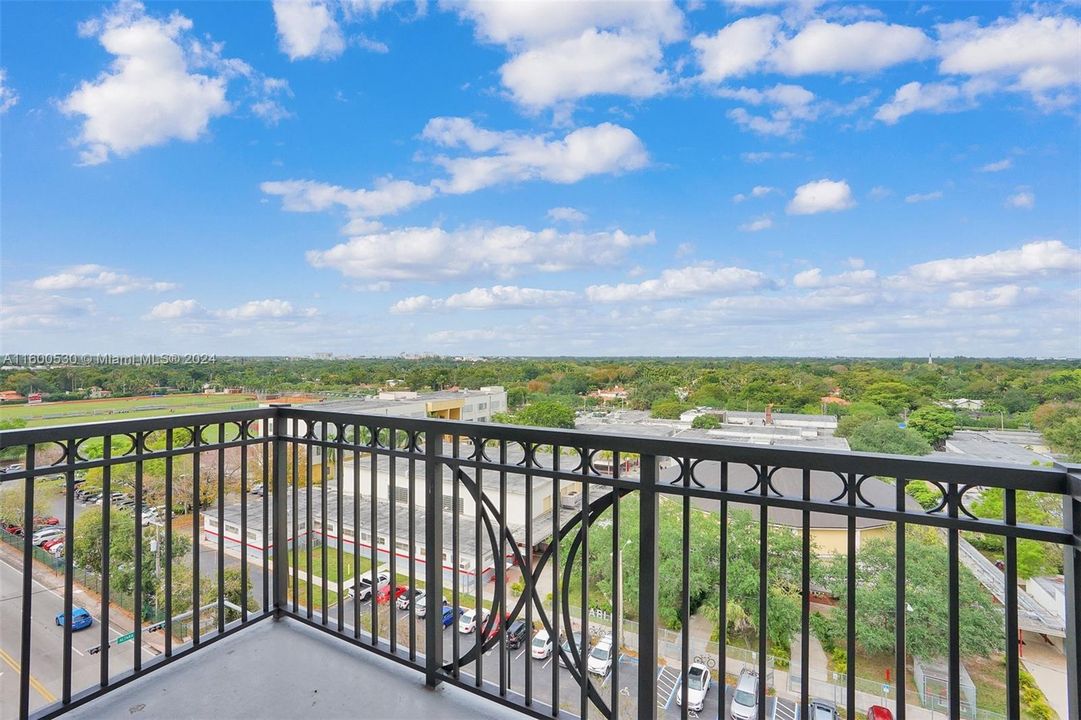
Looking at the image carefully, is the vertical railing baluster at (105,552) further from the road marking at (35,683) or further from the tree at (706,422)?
the tree at (706,422)

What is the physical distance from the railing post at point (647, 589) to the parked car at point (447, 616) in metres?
0.72

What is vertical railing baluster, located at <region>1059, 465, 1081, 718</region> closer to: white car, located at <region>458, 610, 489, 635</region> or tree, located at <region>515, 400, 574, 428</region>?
tree, located at <region>515, 400, 574, 428</region>

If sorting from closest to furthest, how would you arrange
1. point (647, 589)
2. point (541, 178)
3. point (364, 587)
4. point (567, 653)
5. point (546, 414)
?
point (647, 589) → point (567, 653) → point (546, 414) → point (364, 587) → point (541, 178)

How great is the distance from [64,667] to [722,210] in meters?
7.11

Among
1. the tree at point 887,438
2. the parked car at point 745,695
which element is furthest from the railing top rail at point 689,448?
the parked car at point 745,695

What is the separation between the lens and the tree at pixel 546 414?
6.51 feet

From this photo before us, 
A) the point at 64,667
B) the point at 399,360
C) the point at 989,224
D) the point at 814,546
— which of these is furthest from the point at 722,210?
the point at 64,667

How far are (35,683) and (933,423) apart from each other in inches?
137

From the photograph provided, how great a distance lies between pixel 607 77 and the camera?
594 cm

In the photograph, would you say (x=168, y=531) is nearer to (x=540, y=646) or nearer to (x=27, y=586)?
(x=27, y=586)

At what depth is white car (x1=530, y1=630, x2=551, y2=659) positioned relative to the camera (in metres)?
Answer: 1.80

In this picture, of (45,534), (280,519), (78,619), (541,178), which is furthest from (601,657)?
(541,178)

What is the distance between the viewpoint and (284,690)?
1.79 meters

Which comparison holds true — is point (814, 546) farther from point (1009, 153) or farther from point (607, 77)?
point (607, 77)
